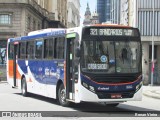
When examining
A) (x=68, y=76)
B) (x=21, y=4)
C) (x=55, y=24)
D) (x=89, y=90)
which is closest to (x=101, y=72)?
(x=89, y=90)

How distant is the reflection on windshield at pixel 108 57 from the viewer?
16.9 m

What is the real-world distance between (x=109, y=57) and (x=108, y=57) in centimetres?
3

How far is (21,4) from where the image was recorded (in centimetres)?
6050

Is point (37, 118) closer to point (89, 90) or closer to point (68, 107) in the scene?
point (89, 90)

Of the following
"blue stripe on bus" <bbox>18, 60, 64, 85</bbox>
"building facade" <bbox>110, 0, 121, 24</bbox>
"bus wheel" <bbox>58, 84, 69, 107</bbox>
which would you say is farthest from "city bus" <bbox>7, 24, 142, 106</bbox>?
"building facade" <bbox>110, 0, 121, 24</bbox>

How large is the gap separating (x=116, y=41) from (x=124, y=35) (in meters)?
0.43

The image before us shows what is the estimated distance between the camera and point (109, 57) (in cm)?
1700

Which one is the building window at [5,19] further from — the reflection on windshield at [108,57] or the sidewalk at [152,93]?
the reflection on windshield at [108,57]

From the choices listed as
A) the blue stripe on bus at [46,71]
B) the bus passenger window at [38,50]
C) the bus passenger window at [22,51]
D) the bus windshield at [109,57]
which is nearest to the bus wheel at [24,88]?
the blue stripe on bus at [46,71]

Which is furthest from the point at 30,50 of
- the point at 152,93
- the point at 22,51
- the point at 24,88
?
the point at 152,93

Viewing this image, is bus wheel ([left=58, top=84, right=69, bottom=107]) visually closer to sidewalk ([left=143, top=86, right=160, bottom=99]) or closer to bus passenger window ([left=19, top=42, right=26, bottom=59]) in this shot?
bus passenger window ([left=19, top=42, right=26, bottom=59])

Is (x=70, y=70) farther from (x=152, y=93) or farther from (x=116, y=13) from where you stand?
(x=116, y=13)

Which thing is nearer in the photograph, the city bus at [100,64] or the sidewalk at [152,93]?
the city bus at [100,64]

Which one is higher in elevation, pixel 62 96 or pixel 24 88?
pixel 62 96
